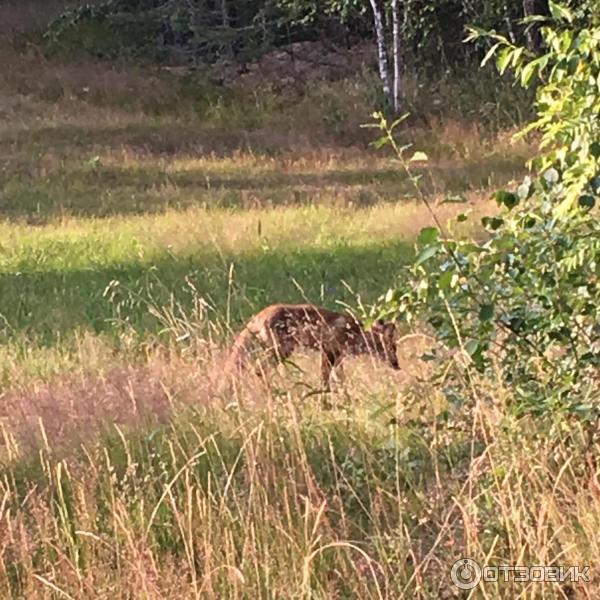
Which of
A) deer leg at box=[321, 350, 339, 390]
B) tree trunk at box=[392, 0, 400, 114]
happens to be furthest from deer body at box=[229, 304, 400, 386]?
tree trunk at box=[392, 0, 400, 114]

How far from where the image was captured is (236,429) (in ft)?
13.2

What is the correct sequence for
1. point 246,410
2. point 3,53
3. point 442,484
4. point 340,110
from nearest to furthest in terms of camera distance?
point 442,484
point 246,410
point 340,110
point 3,53

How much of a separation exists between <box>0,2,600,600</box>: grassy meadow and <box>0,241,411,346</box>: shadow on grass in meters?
0.04

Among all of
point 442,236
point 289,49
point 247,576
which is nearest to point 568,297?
point 442,236

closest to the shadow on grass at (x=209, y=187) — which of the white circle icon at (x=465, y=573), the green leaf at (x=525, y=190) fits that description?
the green leaf at (x=525, y=190)

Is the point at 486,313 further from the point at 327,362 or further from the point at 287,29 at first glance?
the point at 287,29

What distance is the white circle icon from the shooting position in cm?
294

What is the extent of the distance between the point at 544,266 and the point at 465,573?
1108mm

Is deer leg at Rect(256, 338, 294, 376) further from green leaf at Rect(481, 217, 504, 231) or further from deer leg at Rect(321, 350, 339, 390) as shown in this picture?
green leaf at Rect(481, 217, 504, 231)

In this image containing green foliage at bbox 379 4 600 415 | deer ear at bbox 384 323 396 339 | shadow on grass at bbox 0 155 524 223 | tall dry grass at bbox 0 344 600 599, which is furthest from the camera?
shadow on grass at bbox 0 155 524 223

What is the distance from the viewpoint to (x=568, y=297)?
3553 millimetres

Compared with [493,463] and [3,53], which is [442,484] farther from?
[3,53]

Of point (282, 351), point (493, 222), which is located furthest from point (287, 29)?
point (493, 222)

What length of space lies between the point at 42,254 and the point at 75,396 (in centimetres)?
635
